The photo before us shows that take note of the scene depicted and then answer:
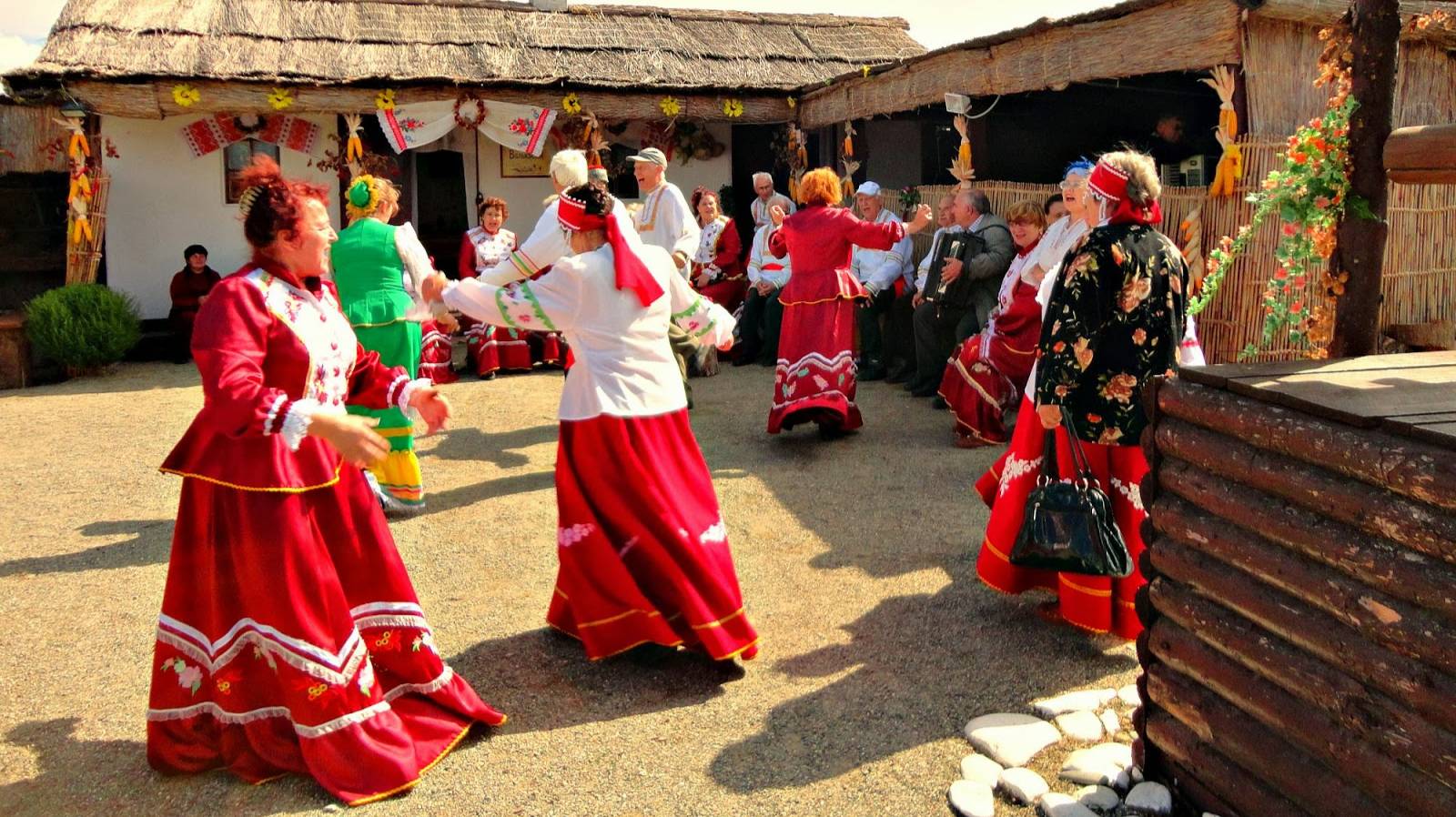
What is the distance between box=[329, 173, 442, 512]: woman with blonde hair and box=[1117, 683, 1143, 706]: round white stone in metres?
3.79

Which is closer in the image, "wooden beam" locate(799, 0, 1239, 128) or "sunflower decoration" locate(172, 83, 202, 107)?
"wooden beam" locate(799, 0, 1239, 128)

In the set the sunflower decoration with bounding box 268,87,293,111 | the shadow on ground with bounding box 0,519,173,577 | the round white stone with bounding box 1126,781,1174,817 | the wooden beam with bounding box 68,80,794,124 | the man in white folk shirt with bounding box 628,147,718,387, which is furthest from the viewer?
the sunflower decoration with bounding box 268,87,293,111

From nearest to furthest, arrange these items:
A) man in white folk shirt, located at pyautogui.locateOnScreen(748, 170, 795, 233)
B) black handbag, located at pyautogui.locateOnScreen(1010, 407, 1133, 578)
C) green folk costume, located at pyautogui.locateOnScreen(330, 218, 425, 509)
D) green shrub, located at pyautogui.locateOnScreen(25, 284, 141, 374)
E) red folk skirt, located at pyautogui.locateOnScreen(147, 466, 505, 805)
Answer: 1. red folk skirt, located at pyautogui.locateOnScreen(147, 466, 505, 805)
2. black handbag, located at pyautogui.locateOnScreen(1010, 407, 1133, 578)
3. green folk costume, located at pyautogui.locateOnScreen(330, 218, 425, 509)
4. green shrub, located at pyautogui.locateOnScreen(25, 284, 141, 374)
5. man in white folk shirt, located at pyautogui.locateOnScreen(748, 170, 795, 233)

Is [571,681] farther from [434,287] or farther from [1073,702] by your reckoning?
[1073,702]

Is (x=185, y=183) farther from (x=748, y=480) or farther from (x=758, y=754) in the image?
(x=758, y=754)

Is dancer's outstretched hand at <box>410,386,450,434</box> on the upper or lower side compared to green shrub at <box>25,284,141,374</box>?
upper

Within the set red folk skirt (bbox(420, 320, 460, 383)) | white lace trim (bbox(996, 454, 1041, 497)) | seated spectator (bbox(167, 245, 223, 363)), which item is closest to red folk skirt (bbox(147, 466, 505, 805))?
white lace trim (bbox(996, 454, 1041, 497))

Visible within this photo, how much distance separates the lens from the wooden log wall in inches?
89.4

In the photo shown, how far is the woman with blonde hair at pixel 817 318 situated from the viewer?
728 cm

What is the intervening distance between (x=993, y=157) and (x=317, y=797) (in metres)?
9.96

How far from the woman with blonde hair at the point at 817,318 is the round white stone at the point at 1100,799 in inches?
174

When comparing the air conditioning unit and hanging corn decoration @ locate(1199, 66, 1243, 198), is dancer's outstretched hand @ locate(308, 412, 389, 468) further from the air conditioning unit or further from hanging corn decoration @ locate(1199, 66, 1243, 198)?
the air conditioning unit

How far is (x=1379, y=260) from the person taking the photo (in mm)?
3412

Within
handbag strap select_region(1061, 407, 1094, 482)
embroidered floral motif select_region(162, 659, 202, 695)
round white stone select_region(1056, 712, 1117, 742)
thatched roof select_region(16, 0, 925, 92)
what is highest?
thatched roof select_region(16, 0, 925, 92)
